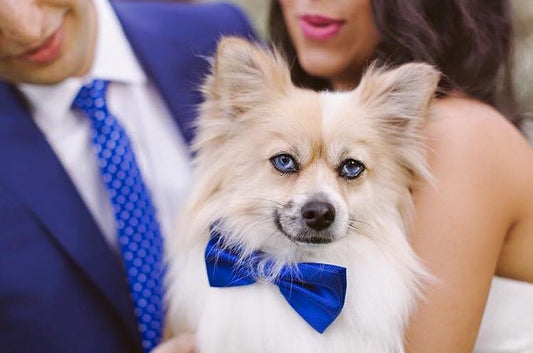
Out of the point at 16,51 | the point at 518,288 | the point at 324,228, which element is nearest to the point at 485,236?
the point at 518,288

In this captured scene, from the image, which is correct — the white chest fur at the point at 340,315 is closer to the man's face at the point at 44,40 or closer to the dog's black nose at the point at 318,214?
the dog's black nose at the point at 318,214

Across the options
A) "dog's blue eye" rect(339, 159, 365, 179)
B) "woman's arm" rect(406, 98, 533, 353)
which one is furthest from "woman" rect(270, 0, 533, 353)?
"dog's blue eye" rect(339, 159, 365, 179)

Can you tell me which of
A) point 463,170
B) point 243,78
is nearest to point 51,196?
point 243,78

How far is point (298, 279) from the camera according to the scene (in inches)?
52.2

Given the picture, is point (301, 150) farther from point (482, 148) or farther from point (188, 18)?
point (188, 18)

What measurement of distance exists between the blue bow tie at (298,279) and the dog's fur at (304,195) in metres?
0.03

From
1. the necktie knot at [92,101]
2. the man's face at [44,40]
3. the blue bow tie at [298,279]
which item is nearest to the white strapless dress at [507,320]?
the blue bow tie at [298,279]

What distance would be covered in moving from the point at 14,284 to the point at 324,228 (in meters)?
0.86

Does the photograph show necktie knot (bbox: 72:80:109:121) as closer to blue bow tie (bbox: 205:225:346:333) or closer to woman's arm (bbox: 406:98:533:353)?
blue bow tie (bbox: 205:225:346:333)

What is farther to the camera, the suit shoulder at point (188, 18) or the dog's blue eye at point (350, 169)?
the suit shoulder at point (188, 18)

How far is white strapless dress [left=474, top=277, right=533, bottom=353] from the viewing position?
1.44m

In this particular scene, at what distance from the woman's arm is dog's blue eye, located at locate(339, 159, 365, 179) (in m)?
0.16

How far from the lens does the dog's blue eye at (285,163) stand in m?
1.35

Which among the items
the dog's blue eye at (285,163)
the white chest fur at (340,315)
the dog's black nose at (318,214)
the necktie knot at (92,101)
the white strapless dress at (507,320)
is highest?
the dog's blue eye at (285,163)
